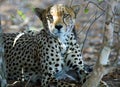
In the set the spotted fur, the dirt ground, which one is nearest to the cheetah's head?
the spotted fur

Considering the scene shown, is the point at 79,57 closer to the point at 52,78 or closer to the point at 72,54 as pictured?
the point at 72,54

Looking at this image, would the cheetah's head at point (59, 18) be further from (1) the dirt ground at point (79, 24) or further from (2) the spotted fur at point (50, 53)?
(1) the dirt ground at point (79, 24)

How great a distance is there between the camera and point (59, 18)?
580cm

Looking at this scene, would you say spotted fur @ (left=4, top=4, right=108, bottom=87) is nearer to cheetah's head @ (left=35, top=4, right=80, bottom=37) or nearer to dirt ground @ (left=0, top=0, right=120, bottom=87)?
cheetah's head @ (left=35, top=4, right=80, bottom=37)

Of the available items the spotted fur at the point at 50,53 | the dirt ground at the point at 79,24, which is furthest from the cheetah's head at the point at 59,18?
the dirt ground at the point at 79,24

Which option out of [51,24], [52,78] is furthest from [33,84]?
[51,24]

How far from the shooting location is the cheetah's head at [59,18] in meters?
5.71

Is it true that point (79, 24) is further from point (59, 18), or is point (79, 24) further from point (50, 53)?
point (59, 18)

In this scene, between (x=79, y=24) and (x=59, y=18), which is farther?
(x=79, y=24)

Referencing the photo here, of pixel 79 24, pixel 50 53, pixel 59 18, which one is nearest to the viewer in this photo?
pixel 59 18

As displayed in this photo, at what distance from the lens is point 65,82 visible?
570 cm

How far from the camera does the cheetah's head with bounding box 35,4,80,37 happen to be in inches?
225

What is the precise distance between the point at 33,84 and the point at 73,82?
1.59 ft

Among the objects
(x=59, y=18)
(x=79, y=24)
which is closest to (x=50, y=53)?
(x=59, y=18)
